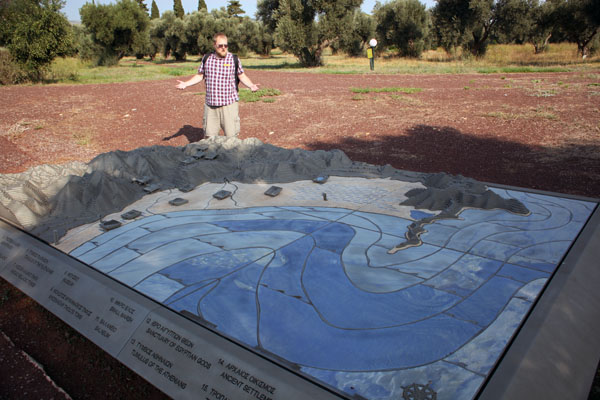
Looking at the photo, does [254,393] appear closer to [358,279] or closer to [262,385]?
[262,385]

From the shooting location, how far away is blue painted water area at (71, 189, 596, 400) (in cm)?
195

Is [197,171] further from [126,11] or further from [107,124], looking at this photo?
[126,11]

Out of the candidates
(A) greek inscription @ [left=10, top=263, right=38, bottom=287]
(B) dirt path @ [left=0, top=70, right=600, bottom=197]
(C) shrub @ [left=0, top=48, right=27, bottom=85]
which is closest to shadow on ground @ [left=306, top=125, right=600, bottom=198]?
(B) dirt path @ [left=0, top=70, right=600, bottom=197]

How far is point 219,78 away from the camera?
5.29 m

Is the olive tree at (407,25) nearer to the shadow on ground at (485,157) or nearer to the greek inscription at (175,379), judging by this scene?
the shadow on ground at (485,157)

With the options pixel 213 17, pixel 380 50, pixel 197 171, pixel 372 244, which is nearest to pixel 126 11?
pixel 213 17

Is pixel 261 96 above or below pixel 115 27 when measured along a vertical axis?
below

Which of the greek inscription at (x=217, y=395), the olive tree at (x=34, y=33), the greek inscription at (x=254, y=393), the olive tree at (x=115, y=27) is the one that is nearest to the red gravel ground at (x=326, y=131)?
the greek inscription at (x=217, y=395)

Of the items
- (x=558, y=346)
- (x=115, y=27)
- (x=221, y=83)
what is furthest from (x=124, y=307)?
(x=115, y=27)

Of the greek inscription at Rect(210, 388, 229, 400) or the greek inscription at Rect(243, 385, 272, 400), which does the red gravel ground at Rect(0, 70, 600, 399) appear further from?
the greek inscription at Rect(243, 385, 272, 400)

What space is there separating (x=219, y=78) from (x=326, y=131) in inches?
125

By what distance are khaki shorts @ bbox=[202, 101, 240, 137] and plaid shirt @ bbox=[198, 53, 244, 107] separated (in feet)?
0.53

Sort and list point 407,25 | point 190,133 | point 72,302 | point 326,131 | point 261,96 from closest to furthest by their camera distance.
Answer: point 72,302 < point 326,131 < point 190,133 < point 261,96 < point 407,25

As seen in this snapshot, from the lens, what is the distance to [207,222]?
3.59 meters
